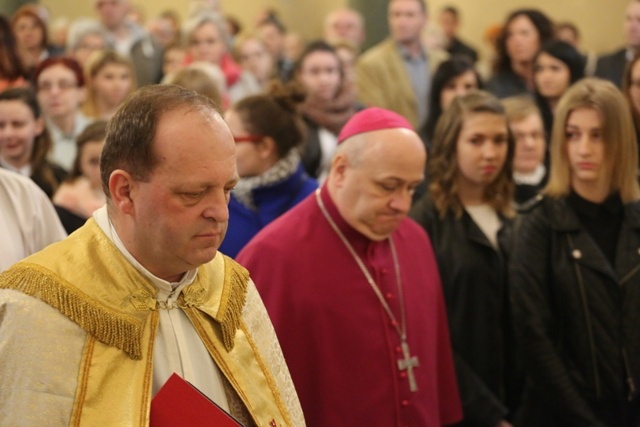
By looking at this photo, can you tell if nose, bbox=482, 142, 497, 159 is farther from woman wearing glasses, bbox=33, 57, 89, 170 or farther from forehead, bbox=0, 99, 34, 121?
woman wearing glasses, bbox=33, 57, 89, 170

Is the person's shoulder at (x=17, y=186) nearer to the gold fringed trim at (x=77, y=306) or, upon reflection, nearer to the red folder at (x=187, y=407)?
the gold fringed trim at (x=77, y=306)

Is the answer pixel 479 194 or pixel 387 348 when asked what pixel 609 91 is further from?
pixel 387 348

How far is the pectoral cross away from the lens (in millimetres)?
3549

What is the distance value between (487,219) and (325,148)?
2016 millimetres

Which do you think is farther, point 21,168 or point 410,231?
point 21,168

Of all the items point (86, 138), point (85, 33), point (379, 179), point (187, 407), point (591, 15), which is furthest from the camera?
point (591, 15)

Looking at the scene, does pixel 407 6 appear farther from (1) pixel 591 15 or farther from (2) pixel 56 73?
(1) pixel 591 15

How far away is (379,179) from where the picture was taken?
3475 millimetres

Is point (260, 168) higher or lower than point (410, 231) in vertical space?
higher

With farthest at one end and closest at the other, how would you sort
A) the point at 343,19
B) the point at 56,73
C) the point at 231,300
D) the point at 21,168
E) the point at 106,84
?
the point at 343,19, the point at 106,84, the point at 56,73, the point at 21,168, the point at 231,300

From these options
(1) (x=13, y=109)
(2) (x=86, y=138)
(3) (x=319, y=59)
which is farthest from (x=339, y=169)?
(3) (x=319, y=59)

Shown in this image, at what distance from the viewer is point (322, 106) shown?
22.5 ft

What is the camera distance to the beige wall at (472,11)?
12375 mm

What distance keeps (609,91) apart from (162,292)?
8.53ft
